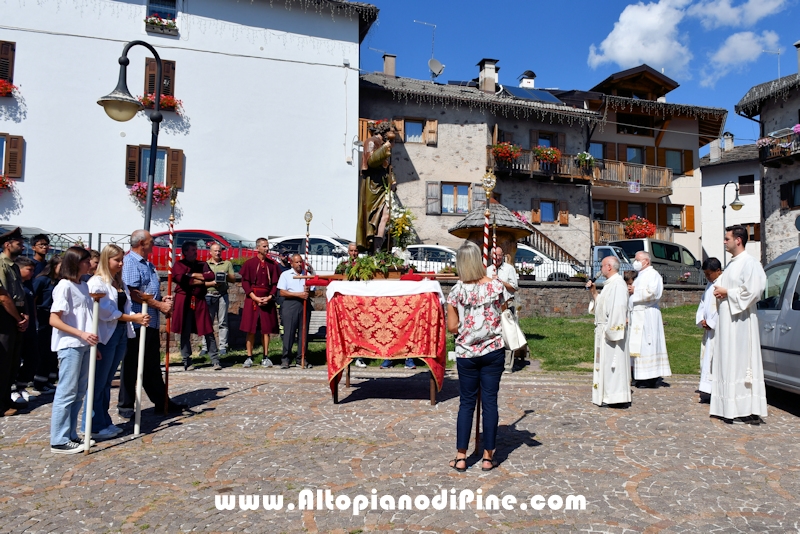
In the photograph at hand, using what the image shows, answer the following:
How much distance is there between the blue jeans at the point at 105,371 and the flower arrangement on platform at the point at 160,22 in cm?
1980

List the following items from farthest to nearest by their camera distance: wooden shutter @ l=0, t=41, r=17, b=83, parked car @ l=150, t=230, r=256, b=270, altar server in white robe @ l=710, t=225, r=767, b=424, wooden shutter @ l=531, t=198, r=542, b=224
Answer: wooden shutter @ l=531, t=198, r=542, b=224 < wooden shutter @ l=0, t=41, r=17, b=83 < parked car @ l=150, t=230, r=256, b=270 < altar server in white robe @ l=710, t=225, r=767, b=424

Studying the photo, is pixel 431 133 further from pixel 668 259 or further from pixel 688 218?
pixel 688 218

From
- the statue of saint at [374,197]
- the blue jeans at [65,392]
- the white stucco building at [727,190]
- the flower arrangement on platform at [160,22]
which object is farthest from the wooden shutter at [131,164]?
the white stucco building at [727,190]

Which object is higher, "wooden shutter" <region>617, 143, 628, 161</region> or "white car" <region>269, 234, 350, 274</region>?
"wooden shutter" <region>617, 143, 628, 161</region>

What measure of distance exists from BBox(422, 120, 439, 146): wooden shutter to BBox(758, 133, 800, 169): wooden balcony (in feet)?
49.2

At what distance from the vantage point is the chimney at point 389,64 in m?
31.9

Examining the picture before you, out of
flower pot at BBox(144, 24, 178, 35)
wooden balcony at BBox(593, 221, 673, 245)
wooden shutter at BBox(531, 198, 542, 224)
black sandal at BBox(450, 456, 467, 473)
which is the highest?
flower pot at BBox(144, 24, 178, 35)

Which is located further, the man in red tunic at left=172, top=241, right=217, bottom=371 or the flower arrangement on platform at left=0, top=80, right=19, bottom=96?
the flower arrangement on platform at left=0, top=80, right=19, bottom=96

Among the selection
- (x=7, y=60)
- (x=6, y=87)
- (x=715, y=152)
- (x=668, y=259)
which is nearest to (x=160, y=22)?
(x=7, y=60)

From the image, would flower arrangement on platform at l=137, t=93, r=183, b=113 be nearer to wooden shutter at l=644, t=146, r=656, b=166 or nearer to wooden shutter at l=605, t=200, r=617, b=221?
wooden shutter at l=605, t=200, r=617, b=221

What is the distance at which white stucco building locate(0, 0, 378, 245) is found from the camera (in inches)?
860

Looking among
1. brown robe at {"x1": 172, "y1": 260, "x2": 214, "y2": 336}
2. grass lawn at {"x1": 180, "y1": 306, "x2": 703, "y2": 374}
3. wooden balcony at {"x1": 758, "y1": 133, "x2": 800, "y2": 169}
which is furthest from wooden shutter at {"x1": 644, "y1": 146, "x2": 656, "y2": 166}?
brown robe at {"x1": 172, "y1": 260, "x2": 214, "y2": 336}

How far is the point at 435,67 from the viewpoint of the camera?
32.2 metres
